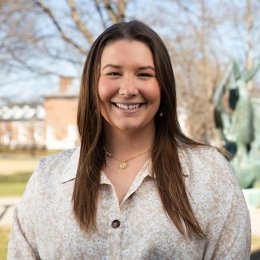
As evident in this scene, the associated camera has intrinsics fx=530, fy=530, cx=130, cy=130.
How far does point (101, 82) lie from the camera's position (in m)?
1.63

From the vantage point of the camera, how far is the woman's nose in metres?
1.59

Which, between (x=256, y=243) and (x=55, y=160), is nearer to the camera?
(x=55, y=160)

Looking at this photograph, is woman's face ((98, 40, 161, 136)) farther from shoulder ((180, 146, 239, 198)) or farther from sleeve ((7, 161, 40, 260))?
sleeve ((7, 161, 40, 260))

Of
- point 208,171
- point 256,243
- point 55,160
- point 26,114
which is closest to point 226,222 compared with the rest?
point 208,171

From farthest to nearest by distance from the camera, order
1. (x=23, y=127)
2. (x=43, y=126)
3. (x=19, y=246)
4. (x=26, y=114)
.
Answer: (x=26, y=114), (x=23, y=127), (x=43, y=126), (x=19, y=246)

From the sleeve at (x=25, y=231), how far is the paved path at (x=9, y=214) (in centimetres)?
648

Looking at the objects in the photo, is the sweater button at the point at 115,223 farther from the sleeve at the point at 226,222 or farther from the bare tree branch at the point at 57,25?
the bare tree branch at the point at 57,25

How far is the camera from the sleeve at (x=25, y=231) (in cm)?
170

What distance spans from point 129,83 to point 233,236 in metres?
0.56

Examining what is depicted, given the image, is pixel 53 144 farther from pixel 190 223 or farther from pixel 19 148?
pixel 190 223

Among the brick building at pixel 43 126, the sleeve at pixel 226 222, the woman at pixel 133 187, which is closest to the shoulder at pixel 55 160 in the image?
the woman at pixel 133 187

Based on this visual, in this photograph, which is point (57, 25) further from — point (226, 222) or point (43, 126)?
point (43, 126)

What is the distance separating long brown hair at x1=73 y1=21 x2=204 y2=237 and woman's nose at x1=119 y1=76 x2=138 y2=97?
82 mm

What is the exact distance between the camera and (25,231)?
5.63 ft
